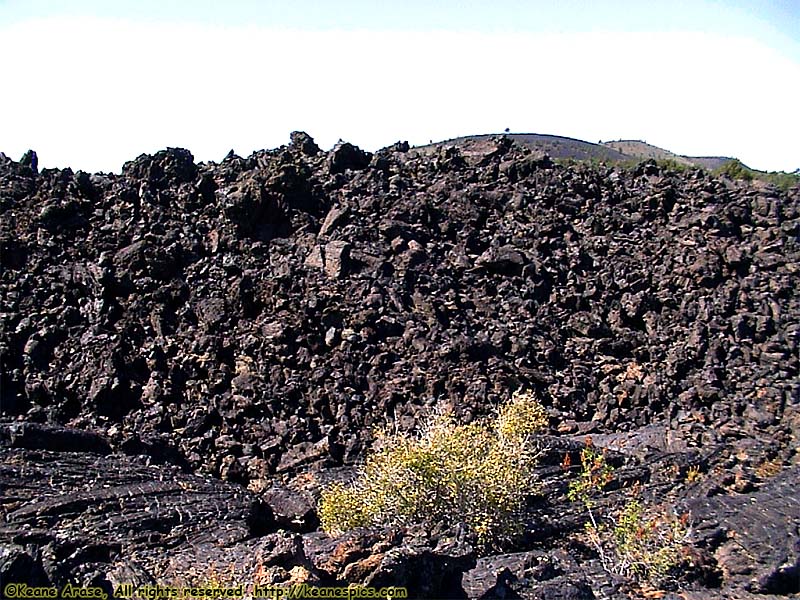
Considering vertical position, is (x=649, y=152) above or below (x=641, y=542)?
above

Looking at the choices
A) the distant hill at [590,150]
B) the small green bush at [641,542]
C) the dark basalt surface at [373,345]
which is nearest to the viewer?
the small green bush at [641,542]

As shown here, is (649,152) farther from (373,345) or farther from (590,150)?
(373,345)

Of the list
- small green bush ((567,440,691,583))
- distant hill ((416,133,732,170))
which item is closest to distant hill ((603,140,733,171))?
distant hill ((416,133,732,170))

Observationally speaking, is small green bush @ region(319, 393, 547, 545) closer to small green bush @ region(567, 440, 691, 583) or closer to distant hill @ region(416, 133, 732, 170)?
small green bush @ region(567, 440, 691, 583)

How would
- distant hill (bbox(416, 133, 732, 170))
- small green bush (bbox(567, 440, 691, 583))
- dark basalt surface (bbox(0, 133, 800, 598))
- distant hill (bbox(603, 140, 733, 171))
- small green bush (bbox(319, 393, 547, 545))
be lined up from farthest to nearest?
distant hill (bbox(603, 140, 733, 171)) → distant hill (bbox(416, 133, 732, 170)) → dark basalt surface (bbox(0, 133, 800, 598)) → small green bush (bbox(319, 393, 547, 545)) → small green bush (bbox(567, 440, 691, 583))

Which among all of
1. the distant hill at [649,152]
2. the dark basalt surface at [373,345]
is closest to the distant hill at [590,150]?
the distant hill at [649,152]

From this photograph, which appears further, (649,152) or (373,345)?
(649,152)

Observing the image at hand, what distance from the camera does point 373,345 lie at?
2277cm

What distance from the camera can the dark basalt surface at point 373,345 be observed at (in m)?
15.4

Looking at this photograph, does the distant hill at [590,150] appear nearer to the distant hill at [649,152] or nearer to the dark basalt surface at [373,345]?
the distant hill at [649,152]

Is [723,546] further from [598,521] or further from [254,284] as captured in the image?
[254,284]

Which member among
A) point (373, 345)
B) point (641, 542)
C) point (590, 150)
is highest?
point (590, 150)

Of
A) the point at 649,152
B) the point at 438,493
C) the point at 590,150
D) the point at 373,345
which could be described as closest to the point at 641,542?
the point at 438,493

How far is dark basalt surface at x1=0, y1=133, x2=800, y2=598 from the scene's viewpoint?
1539 cm
